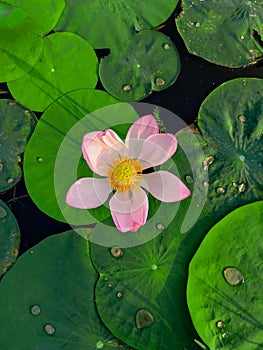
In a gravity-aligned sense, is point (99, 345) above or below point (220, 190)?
below

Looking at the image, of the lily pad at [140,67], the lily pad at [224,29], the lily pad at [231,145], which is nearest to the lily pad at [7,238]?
the lily pad at [140,67]

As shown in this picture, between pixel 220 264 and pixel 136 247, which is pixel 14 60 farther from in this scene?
pixel 220 264

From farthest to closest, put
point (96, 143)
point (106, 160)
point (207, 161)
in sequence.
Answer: point (207, 161) → point (106, 160) → point (96, 143)

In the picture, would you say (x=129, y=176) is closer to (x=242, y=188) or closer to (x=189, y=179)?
(x=189, y=179)

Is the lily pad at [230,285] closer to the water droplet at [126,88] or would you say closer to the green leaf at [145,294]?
the green leaf at [145,294]

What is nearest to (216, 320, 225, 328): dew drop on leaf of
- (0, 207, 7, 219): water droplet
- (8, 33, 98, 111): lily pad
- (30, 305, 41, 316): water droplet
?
(30, 305, 41, 316): water droplet

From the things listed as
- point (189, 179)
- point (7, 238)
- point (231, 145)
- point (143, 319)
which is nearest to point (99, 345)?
point (143, 319)

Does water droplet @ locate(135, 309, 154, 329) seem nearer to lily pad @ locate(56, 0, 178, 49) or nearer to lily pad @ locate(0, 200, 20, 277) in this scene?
lily pad @ locate(0, 200, 20, 277)

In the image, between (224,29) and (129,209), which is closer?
(129,209)
